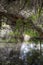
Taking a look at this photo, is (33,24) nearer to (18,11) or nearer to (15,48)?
(18,11)

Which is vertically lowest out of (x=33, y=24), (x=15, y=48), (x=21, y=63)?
(x=21, y=63)

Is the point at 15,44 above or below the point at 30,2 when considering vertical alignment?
below

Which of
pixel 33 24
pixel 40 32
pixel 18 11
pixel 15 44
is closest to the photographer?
pixel 18 11

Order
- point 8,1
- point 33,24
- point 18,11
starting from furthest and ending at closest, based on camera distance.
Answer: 1. point 33,24
2. point 18,11
3. point 8,1

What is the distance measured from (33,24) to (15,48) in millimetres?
2397

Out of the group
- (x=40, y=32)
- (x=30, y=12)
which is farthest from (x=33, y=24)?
(x=30, y=12)

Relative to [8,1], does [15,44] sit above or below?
below

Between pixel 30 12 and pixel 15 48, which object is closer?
pixel 30 12

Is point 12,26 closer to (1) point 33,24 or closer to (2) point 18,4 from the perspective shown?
(1) point 33,24

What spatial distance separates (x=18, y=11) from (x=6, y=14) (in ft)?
0.99

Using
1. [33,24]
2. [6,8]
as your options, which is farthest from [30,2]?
[33,24]

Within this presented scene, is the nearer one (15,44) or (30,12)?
(30,12)

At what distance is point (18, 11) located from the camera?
10.6 ft

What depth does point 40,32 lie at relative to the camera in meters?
Answer: 4.25
